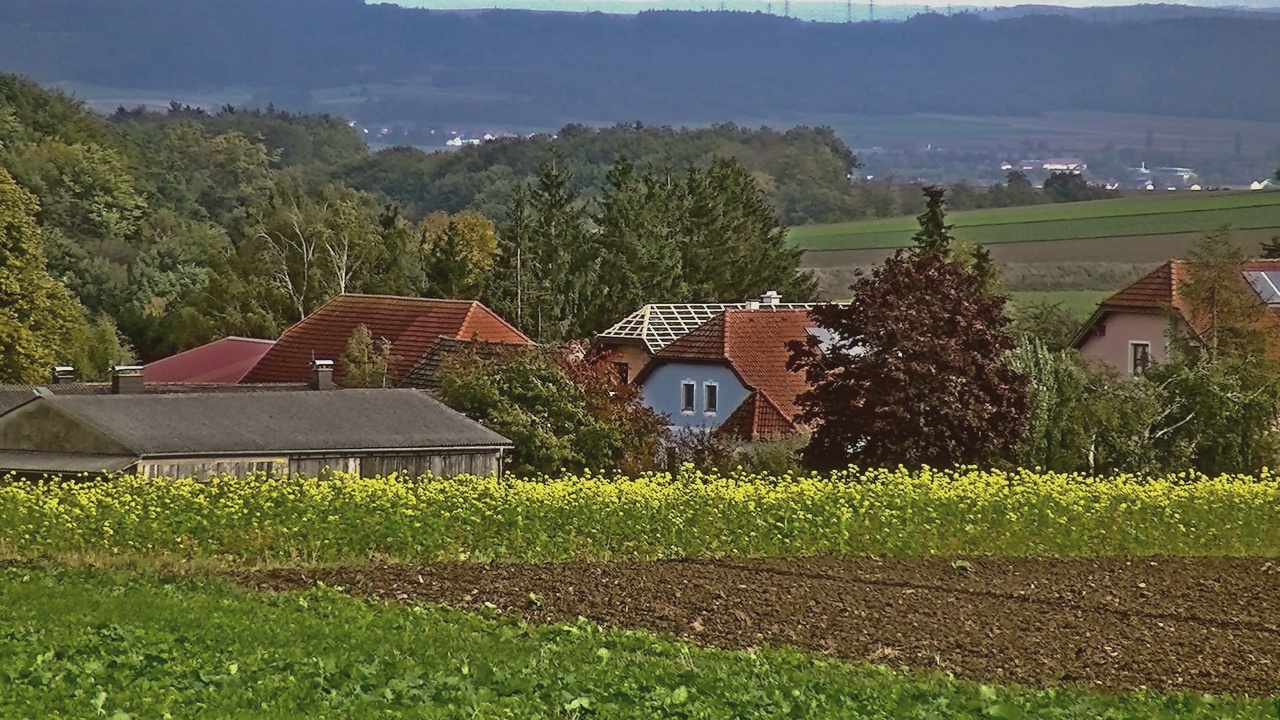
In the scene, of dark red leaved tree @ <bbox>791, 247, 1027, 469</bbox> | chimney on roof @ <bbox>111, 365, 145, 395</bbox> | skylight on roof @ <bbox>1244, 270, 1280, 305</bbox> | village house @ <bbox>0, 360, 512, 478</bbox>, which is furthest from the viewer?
skylight on roof @ <bbox>1244, 270, 1280, 305</bbox>

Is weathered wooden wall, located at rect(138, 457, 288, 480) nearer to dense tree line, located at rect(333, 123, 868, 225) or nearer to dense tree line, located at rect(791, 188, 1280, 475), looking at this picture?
dense tree line, located at rect(791, 188, 1280, 475)

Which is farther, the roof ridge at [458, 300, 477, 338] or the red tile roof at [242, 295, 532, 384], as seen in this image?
the red tile roof at [242, 295, 532, 384]

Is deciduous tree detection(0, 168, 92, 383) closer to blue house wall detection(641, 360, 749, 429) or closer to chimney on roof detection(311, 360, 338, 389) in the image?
chimney on roof detection(311, 360, 338, 389)

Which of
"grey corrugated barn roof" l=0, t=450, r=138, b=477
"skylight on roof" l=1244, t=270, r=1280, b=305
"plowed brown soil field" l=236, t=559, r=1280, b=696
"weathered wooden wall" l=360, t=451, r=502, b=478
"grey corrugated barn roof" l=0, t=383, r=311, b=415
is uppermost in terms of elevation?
"skylight on roof" l=1244, t=270, r=1280, b=305

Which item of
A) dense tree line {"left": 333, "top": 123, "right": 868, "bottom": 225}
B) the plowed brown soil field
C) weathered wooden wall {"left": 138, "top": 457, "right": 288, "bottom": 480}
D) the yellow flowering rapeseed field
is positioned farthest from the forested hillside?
the plowed brown soil field

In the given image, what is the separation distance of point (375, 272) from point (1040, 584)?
77.0 metres

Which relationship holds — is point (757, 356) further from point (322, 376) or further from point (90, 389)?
point (90, 389)

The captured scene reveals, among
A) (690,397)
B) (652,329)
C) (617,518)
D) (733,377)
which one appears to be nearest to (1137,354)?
(733,377)

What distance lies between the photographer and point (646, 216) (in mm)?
100562

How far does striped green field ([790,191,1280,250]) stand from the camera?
12562cm

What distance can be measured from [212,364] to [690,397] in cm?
2038

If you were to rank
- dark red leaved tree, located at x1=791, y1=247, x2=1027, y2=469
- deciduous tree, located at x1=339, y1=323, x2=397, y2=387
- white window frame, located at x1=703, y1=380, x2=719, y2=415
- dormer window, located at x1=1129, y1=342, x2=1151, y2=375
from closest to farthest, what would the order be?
dark red leaved tree, located at x1=791, y1=247, x2=1027, y2=469
deciduous tree, located at x1=339, y1=323, x2=397, y2=387
white window frame, located at x1=703, y1=380, x2=719, y2=415
dormer window, located at x1=1129, y1=342, x2=1151, y2=375

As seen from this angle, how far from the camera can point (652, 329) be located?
Result: 73875 mm

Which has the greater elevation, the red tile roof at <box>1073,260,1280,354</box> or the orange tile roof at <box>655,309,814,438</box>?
the red tile roof at <box>1073,260,1280,354</box>
